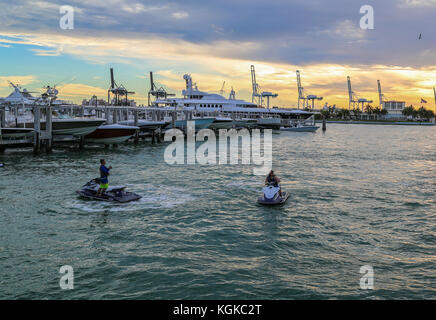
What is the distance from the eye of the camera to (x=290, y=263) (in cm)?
1185

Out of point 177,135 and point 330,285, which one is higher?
point 177,135

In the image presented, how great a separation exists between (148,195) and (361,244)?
36.6 ft

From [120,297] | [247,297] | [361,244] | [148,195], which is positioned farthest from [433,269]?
[148,195]

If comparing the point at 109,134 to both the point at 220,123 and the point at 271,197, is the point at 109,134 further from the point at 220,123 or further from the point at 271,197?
the point at 220,123

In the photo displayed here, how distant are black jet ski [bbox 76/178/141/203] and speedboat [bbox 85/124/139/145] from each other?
2563 cm

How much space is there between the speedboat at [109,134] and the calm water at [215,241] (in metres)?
19.3

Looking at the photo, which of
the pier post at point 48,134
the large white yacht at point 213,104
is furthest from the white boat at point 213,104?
the pier post at point 48,134

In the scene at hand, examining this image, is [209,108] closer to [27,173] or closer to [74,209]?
[27,173]

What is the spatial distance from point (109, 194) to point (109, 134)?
1072 inches

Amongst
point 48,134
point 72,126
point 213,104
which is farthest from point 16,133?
point 213,104

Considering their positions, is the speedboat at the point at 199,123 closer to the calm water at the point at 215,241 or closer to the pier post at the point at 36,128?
the pier post at the point at 36,128

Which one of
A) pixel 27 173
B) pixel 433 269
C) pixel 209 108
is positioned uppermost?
pixel 209 108

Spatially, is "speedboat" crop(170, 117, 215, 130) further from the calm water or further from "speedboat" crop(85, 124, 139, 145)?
the calm water

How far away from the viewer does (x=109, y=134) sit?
1748 inches
